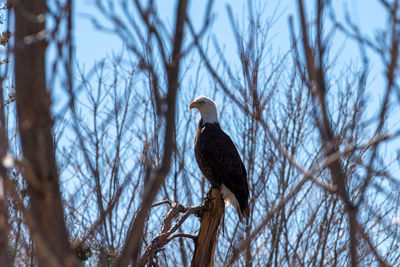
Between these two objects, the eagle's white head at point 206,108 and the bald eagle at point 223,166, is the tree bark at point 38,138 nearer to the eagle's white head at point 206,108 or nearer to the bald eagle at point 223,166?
the bald eagle at point 223,166

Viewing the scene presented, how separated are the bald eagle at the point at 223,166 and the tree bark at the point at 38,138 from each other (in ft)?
15.7

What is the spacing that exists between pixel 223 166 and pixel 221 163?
0.13 ft

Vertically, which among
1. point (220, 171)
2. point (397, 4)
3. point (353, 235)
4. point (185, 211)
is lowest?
point (353, 235)

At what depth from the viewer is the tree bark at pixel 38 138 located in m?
1.11

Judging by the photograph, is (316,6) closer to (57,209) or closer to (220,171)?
(57,209)

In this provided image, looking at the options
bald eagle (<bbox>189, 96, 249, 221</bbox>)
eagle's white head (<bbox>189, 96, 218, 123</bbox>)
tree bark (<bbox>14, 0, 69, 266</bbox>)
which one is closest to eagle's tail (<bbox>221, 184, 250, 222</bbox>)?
bald eagle (<bbox>189, 96, 249, 221</bbox>)

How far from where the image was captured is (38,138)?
1220 mm

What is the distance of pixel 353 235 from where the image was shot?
1187mm

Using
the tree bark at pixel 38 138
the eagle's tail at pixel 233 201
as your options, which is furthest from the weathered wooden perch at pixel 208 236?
the tree bark at pixel 38 138

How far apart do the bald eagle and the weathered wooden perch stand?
91 centimetres

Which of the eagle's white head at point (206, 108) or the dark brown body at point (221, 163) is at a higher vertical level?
the eagle's white head at point (206, 108)

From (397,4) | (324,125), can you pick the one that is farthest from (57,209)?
(397,4)

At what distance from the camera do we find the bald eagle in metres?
6.09

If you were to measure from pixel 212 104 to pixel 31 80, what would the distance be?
17.1 feet
